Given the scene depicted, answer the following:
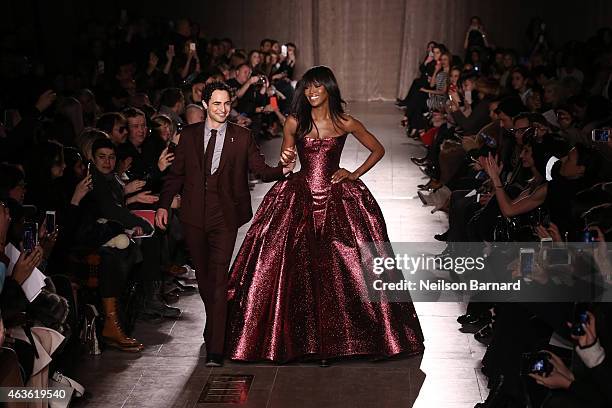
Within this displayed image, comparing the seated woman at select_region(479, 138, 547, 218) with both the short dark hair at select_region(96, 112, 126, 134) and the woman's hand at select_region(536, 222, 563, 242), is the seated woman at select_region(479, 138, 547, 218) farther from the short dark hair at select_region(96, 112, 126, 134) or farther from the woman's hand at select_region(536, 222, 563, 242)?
the short dark hair at select_region(96, 112, 126, 134)

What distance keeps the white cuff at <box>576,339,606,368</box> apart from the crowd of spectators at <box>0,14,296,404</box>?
2.03 meters

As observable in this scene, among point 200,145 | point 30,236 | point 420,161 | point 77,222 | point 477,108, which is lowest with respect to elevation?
point 420,161

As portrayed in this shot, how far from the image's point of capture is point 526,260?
16.4ft

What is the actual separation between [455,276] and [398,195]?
2.93m

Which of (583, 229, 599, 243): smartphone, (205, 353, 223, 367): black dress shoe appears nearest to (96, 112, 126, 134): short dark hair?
(205, 353, 223, 367): black dress shoe

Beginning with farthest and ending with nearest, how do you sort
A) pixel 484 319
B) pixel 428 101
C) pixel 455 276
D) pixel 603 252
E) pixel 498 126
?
pixel 428 101 < pixel 498 126 < pixel 455 276 < pixel 484 319 < pixel 603 252

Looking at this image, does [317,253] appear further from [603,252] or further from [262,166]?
[603,252]

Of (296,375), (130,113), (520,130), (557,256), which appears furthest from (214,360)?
(520,130)

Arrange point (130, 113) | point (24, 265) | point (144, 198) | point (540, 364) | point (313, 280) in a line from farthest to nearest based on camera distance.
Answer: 1. point (130, 113)
2. point (144, 198)
3. point (313, 280)
4. point (24, 265)
5. point (540, 364)

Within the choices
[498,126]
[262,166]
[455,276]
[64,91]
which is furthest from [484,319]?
[64,91]

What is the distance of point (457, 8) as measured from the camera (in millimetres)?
18359

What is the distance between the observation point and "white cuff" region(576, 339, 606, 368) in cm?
363

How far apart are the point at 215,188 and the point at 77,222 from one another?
859mm

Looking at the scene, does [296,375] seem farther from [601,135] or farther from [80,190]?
[601,135]
